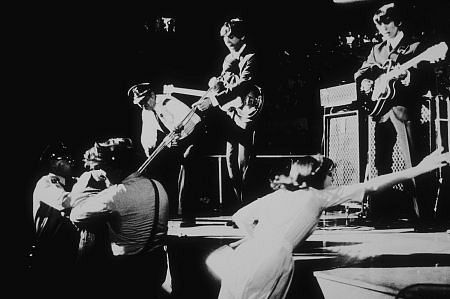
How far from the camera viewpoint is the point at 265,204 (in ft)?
11.6

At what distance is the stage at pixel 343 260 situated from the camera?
3277mm

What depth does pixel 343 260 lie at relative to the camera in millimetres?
3486

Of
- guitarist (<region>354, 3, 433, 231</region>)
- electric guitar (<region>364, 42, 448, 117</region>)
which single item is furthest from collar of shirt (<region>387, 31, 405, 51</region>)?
electric guitar (<region>364, 42, 448, 117</region>)

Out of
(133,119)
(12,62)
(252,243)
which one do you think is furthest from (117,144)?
(12,62)

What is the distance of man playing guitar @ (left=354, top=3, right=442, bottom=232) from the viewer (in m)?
3.74

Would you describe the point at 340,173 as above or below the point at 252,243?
above

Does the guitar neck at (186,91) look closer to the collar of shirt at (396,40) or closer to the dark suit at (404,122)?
the dark suit at (404,122)

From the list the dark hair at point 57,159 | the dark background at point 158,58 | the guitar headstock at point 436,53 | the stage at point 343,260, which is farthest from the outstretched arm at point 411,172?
the dark hair at point 57,159

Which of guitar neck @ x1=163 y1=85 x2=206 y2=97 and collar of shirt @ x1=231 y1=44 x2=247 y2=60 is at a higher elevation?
collar of shirt @ x1=231 y1=44 x2=247 y2=60

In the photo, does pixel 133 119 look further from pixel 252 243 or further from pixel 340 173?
pixel 340 173

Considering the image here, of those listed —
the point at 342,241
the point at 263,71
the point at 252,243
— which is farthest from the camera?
the point at 263,71

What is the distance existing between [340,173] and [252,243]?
3.09ft

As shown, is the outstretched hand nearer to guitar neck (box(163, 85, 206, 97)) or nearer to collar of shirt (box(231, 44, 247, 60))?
collar of shirt (box(231, 44, 247, 60))

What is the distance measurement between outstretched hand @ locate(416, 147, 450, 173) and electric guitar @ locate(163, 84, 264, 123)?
53.2 inches
